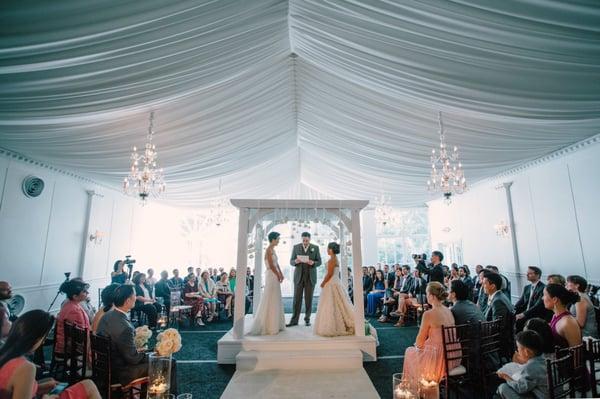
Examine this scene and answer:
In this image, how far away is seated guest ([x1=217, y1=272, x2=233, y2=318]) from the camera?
8000mm

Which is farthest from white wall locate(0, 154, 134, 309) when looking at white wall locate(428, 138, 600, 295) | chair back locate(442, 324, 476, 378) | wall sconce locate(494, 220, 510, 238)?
white wall locate(428, 138, 600, 295)

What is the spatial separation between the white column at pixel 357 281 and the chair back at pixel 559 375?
8.79ft

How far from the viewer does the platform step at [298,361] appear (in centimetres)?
411

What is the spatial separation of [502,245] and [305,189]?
7500mm

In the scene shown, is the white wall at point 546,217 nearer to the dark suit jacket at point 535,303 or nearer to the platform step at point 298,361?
the dark suit jacket at point 535,303

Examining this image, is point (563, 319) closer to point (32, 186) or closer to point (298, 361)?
point (298, 361)

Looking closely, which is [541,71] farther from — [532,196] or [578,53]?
[532,196]

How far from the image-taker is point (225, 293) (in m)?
8.26

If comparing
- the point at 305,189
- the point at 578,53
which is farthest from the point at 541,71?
the point at 305,189

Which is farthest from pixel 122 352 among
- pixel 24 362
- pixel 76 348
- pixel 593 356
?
pixel 593 356

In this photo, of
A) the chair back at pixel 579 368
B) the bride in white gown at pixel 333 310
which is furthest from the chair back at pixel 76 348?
the chair back at pixel 579 368

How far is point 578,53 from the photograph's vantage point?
2775 mm

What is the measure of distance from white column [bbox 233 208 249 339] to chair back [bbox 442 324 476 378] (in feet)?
9.10

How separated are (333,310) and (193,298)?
13.5ft
